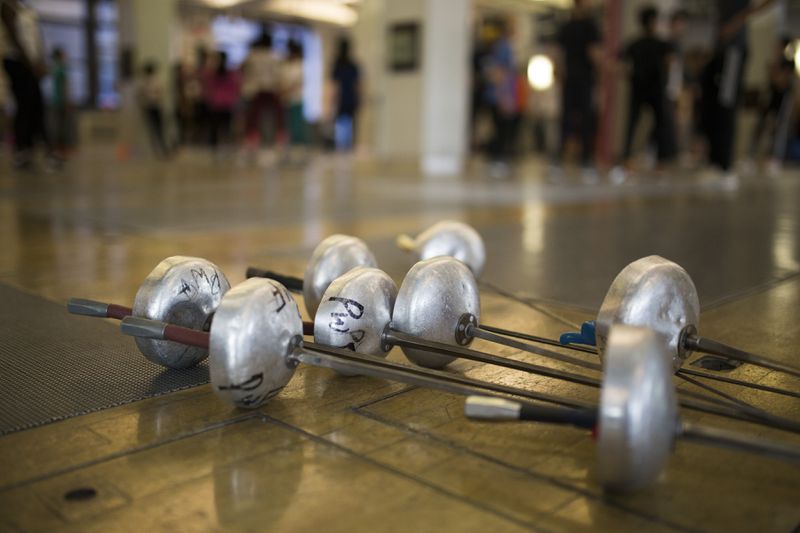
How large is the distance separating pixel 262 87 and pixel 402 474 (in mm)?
8005

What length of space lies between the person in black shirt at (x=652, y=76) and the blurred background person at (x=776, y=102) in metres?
3.52

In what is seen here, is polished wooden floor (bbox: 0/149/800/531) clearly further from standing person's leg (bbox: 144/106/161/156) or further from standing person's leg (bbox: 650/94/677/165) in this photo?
standing person's leg (bbox: 144/106/161/156)

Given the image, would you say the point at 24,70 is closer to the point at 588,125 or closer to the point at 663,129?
the point at 588,125

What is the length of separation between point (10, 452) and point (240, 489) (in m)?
0.35

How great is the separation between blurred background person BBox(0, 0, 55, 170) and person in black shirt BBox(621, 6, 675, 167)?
520cm

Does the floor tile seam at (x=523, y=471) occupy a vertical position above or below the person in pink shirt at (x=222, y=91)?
below

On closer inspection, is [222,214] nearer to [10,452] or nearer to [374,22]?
[10,452]

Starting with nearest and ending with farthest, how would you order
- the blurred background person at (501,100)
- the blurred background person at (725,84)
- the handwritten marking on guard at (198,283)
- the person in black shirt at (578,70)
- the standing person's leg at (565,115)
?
1. the handwritten marking on guard at (198,283)
2. the blurred background person at (725,84)
3. the person in black shirt at (578,70)
4. the standing person's leg at (565,115)
5. the blurred background person at (501,100)

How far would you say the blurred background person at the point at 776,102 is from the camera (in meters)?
9.69

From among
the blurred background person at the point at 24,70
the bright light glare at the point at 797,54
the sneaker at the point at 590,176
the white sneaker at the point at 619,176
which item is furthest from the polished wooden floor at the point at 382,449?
the bright light glare at the point at 797,54

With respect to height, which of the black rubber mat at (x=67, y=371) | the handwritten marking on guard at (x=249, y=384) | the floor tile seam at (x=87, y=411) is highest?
the handwritten marking on guard at (x=249, y=384)

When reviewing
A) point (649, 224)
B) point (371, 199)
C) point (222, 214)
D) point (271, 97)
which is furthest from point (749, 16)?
point (271, 97)

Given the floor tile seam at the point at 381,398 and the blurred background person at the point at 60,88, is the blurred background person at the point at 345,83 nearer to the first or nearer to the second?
the blurred background person at the point at 60,88

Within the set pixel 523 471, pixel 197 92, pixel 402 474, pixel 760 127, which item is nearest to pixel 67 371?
pixel 402 474
